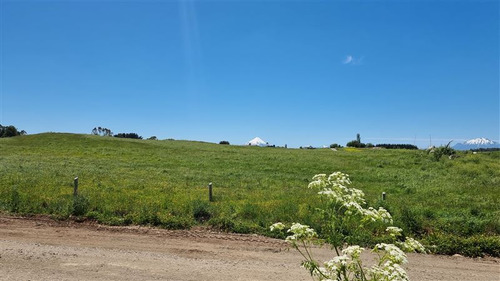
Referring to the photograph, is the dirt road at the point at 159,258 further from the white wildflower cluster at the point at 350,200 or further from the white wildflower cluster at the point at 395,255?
the white wildflower cluster at the point at 395,255

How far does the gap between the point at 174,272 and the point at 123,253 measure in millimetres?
2344

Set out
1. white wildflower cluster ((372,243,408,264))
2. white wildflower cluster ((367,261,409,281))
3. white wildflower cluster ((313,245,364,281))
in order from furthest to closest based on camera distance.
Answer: white wildflower cluster ((313,245,364,281)) < white wildflower cluster ((372,243,408,264)) < white wildflower cluster ((367,261,409,281))

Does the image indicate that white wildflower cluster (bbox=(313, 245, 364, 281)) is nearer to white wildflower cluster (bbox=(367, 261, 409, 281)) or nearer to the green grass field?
white wildflower cluster (bbox=(367, 261, 409, 281))

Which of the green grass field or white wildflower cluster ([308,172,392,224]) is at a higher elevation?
white wildflower cluster ([308,172,392,224])

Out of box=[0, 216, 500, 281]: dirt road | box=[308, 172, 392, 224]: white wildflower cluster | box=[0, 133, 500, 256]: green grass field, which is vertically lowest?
box=[0, 216, 500, 281]: dirt road

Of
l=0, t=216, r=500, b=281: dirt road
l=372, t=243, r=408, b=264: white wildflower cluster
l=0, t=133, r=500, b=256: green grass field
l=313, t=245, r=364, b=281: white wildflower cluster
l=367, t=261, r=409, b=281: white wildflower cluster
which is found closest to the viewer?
l=367, t=261, r=409, b=281: white wildflower cluster

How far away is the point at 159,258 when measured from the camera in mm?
9016

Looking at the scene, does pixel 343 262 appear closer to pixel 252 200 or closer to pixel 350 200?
pixel 350 200

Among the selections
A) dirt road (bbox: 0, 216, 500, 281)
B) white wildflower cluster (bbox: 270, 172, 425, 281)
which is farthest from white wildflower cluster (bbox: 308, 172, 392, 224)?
dirt road (bbox: 0, 216, 500, 281)

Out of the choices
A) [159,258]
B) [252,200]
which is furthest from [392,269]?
[252,200]

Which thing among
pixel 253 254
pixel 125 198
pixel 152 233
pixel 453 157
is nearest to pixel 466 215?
pixel 253 254

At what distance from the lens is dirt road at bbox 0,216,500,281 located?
786 cm

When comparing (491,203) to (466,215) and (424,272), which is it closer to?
(466,215)

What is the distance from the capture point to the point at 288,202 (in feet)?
52.3
